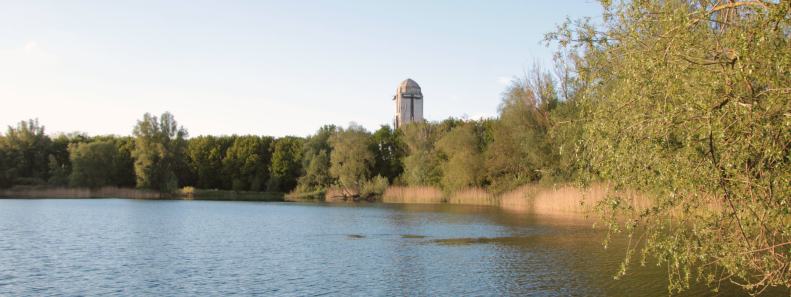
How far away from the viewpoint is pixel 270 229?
21125mm

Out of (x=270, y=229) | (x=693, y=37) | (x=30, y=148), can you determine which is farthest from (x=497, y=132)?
(x=30, y=148)

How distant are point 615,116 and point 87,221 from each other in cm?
2304

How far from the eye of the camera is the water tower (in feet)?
299

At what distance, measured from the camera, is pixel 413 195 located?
162 feet

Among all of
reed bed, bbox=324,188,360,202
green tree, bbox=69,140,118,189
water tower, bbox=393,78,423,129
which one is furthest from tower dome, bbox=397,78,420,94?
green tree, bbox=69,140,118,189

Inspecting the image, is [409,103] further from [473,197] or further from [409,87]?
[473,197]

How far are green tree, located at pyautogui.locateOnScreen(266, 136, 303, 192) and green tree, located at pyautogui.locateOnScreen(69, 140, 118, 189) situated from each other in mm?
20342

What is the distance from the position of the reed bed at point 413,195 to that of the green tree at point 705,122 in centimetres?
3873

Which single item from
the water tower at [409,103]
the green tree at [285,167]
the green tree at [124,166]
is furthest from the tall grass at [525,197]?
the green tree at [124,166]

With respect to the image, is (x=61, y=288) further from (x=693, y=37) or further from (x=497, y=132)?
(x=497, y=132)

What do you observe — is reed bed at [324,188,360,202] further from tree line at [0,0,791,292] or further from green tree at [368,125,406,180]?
tree line at [0,0,791,292]

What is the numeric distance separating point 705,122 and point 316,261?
9.08 metres

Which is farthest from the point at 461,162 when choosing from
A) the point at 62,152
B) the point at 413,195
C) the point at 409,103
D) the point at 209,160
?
the point at 62,152

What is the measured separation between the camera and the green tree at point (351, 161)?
59188 millimetres
